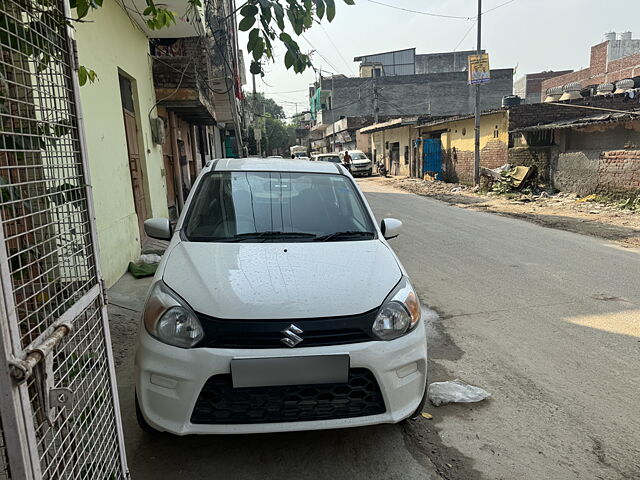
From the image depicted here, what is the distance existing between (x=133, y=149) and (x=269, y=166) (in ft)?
14.7

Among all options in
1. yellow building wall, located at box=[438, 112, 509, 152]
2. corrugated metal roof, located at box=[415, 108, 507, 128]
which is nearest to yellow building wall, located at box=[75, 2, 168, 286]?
yellow building wall, located at box=[438, 112, 509, 152]

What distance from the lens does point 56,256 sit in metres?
1.71

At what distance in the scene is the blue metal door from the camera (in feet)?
76.4

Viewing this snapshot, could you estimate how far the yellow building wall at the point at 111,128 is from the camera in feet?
17.4

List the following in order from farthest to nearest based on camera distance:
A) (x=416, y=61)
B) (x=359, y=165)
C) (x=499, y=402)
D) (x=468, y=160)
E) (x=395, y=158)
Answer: (x=416, y=61) → (x=395, y=158) → (x=359, y=165) → (x=468, y=160) → (x=499, y=402)

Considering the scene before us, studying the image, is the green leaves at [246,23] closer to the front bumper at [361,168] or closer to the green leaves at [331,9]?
the green leaves at [331,9]

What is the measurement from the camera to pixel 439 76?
4291 cm

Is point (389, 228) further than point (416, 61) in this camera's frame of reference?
No

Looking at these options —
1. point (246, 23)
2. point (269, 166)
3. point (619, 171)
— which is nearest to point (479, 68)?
point (619, 171)

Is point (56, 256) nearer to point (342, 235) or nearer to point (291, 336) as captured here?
point (291, 336)

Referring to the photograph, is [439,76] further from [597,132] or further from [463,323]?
[463,323]

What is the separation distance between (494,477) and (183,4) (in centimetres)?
818

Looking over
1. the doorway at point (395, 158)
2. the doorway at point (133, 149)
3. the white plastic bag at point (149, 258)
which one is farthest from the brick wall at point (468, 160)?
the white plastic bag at point (149, 258)

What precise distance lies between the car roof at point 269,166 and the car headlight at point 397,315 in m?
1.79
